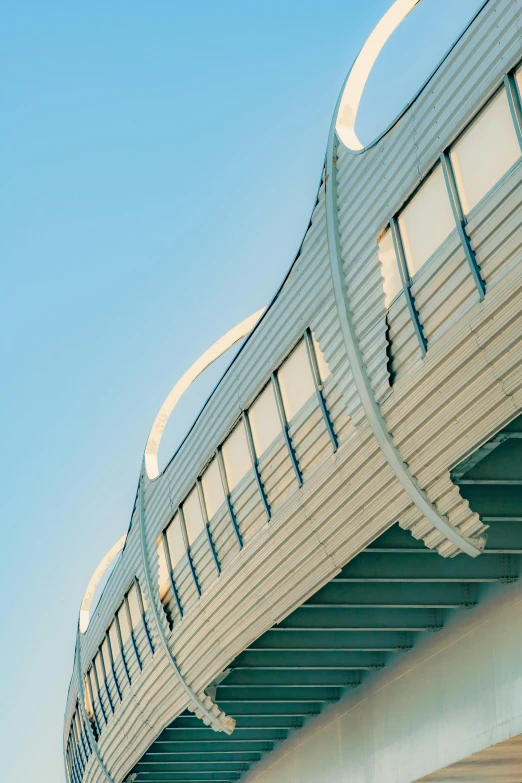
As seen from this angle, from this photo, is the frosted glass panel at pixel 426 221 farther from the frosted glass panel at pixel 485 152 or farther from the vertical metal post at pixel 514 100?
the vertical metal post at pixel 514 100

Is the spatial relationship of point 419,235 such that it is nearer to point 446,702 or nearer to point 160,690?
point 446,702

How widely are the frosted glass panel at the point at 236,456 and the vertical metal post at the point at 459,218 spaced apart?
21.2ft

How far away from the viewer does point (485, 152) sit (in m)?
11.2

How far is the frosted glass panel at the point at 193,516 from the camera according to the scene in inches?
760

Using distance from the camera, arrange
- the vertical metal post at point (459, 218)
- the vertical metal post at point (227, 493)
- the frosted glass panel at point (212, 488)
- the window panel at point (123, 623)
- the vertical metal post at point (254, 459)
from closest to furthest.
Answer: the vertical metal post at point (459, 218) → the vertical metal post at point (254, 459) → the vertical metal post at point (227, 493) → the frosted glass panel at point (212, 488) → the window panel at point (123, 623)

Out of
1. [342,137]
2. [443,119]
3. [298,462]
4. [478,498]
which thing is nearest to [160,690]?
[298,462]

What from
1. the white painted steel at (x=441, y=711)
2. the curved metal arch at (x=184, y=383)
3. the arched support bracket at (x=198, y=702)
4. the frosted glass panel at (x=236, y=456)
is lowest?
the white painted steel at (x=441, y=711)

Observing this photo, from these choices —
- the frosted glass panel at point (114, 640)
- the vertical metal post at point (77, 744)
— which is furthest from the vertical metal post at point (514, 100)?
the vertical metal post at point (77, 744)

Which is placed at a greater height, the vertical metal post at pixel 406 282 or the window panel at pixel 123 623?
the window panel at pixel 123 623

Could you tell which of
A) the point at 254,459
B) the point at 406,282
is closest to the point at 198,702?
the point at 254,459

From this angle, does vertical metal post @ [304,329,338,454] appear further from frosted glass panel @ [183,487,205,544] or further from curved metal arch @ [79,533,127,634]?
curved metal arch @ [79,533,127,634]

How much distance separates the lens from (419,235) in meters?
12.3

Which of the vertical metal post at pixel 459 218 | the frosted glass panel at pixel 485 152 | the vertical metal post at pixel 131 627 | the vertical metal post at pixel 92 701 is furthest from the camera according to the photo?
the vertical metal post at pixel 92 701

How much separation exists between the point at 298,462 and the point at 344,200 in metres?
3.53
